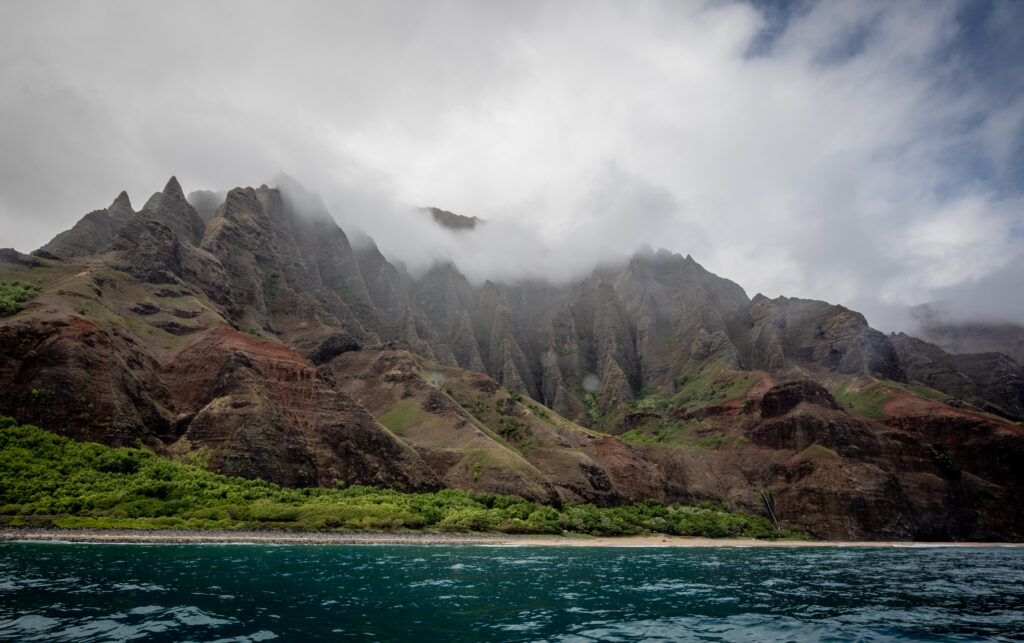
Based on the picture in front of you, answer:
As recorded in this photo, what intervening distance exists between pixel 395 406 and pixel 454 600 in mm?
100053

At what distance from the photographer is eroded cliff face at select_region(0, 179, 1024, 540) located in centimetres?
7606

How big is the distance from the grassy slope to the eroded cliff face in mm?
5298

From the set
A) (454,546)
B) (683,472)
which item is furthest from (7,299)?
(683,472)

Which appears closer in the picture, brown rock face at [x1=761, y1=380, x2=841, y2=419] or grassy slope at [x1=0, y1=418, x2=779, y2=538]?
grassy slope at [x1=0, y1=418, x2=779, y2=538]

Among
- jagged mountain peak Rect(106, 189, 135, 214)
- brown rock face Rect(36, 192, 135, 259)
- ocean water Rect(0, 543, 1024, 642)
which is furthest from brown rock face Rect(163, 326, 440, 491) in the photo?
jagged mountain peak Rect(106, 189, 135, 214)

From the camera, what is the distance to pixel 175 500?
59875 millimetres

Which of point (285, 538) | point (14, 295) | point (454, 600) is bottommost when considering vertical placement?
point (285, 538)

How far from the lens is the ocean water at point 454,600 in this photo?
17.8 metres

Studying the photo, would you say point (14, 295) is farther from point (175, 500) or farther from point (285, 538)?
point (285, 538)

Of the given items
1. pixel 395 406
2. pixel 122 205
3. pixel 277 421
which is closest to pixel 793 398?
pixel 395 406

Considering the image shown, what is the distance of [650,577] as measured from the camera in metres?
35.9

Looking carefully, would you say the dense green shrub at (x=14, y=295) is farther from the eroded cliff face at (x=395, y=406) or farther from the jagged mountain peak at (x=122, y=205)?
the jagged mountain peak at (x=122, y=205)

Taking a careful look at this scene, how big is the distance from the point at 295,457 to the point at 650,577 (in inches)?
2459

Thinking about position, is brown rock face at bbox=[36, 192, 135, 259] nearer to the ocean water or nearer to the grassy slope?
the grassy slope
